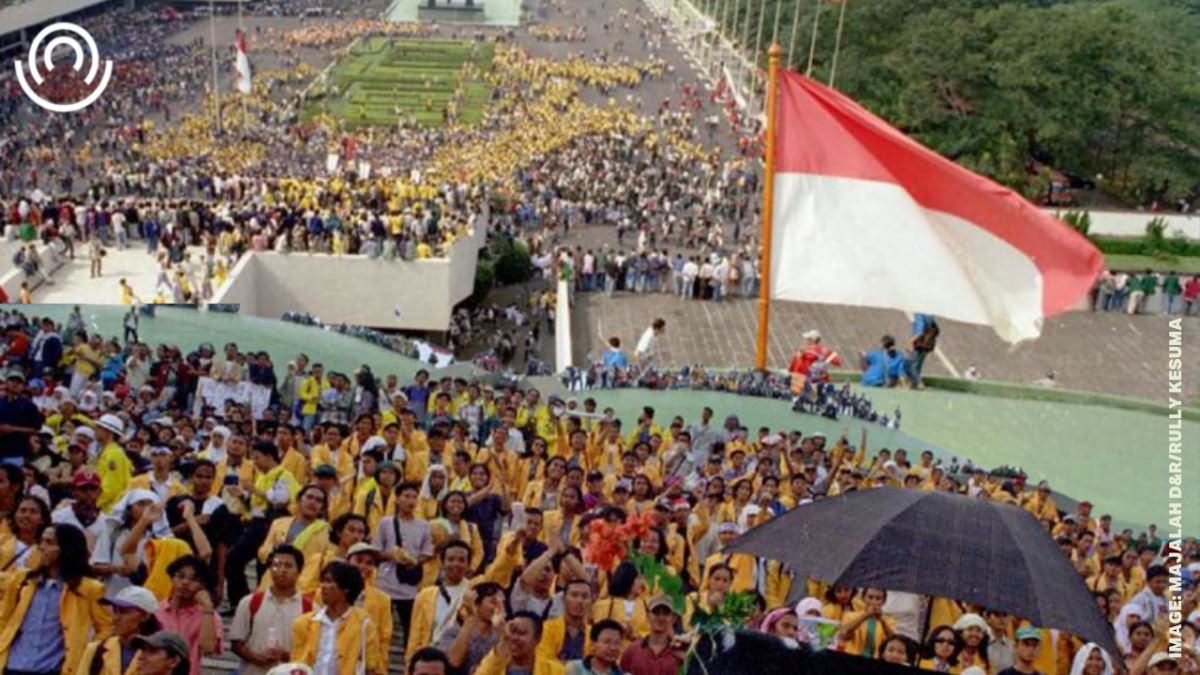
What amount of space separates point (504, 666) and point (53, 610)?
Answer: 5.48ft

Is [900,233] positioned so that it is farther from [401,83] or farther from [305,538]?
[401,83]

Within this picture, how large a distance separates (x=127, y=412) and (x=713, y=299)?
1745cm

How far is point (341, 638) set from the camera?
536 cm

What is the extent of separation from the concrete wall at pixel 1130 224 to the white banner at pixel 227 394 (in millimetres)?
29177

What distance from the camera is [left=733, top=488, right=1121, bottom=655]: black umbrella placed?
4.64 metres

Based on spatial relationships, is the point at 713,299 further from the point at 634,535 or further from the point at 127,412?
the point at 634,535

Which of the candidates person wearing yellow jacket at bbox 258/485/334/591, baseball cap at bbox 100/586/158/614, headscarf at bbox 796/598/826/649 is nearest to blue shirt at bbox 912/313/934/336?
headscarf at bbox 796/598/826/649

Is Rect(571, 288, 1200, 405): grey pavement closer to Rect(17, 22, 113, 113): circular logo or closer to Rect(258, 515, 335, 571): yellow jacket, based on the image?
Rect(258, 515, 335, 571): yellow jacket

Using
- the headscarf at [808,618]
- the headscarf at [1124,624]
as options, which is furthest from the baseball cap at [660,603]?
the headscarf at [1124,624]

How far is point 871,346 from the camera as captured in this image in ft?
82.4

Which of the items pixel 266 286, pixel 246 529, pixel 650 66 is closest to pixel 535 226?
pixel 266 286

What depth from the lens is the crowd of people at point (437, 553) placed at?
5359mm

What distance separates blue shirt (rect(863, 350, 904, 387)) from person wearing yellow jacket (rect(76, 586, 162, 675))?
1334 cm

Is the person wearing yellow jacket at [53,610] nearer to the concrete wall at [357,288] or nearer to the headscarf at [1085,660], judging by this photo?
the headscarf at [1085,660]
